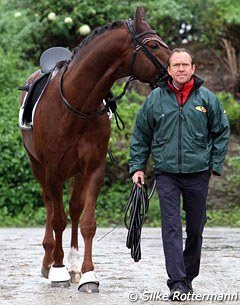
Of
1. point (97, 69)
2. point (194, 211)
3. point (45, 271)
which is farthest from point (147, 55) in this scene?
point (45, 271)

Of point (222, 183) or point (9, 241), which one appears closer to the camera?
point (9, 241)

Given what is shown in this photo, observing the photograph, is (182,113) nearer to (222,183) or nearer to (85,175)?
(85,175)

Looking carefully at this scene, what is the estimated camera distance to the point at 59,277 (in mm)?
9289

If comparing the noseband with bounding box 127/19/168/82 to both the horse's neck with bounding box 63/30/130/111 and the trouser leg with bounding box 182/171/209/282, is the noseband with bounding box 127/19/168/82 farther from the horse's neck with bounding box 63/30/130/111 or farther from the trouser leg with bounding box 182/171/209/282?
the trouser leg with bounding box 182/171/209/282

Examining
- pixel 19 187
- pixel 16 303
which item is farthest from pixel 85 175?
pixel 19 187

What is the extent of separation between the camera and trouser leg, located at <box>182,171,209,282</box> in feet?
27.3

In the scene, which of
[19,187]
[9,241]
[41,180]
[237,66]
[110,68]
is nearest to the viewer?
[110,68]

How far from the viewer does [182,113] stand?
822cm

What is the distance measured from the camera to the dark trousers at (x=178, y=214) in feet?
26.8

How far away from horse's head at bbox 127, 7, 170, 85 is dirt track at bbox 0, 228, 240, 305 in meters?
1.98

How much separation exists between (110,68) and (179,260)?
2.07 m

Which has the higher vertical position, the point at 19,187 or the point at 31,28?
the point at 31,28

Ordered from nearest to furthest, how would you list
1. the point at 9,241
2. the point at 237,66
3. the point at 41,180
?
the point at 41,180, the point at 9,241, the point at 237,66

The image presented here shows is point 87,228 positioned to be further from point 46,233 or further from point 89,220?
point 46,233
